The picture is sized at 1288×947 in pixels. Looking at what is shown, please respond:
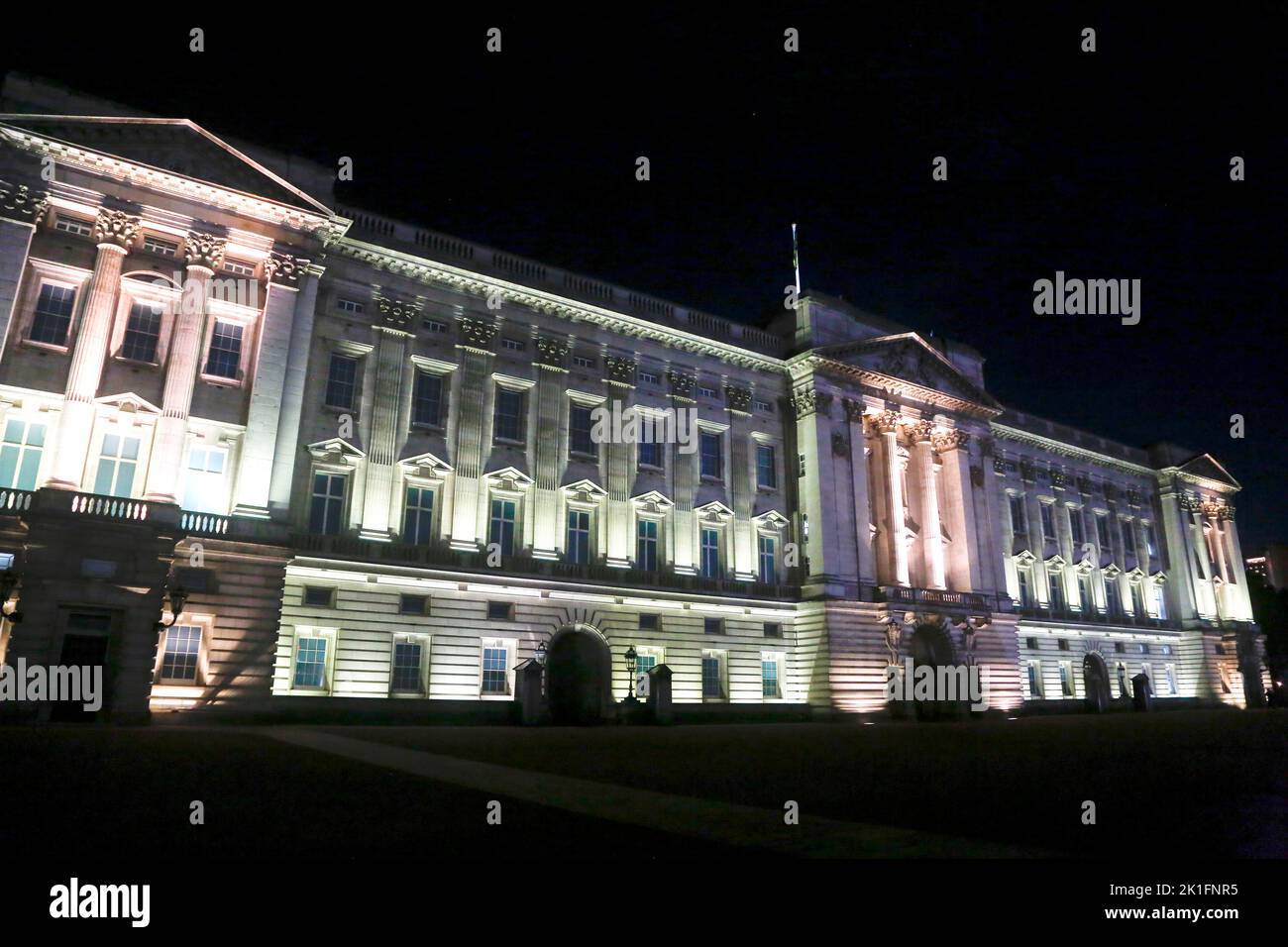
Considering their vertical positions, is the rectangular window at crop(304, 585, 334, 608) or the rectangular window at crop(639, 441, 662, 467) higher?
the rectangular window at crop(639, 441, 662, 467)

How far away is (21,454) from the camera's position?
1074 inches

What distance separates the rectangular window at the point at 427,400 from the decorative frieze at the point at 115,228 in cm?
1161

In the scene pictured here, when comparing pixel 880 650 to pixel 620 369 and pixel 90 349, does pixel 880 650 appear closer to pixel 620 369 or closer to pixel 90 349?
pixel 620 369

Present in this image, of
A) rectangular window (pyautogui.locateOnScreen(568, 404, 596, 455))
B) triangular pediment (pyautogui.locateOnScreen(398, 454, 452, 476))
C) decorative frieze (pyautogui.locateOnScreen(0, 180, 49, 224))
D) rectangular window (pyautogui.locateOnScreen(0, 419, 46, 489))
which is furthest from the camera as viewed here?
rectangular window (pyautogui.locateOnScreen(568, 404, 596, 455))

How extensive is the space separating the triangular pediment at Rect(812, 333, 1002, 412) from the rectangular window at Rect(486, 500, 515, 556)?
768 inches

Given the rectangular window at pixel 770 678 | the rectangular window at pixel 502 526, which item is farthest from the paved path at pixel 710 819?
the rectangular window at pixel 770 678

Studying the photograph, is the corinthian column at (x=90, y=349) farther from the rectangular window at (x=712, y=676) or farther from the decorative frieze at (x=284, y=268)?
the rectangular window at (x=712, y=676)

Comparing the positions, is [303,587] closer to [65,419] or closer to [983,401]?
[65,419]

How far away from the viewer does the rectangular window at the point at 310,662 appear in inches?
1196

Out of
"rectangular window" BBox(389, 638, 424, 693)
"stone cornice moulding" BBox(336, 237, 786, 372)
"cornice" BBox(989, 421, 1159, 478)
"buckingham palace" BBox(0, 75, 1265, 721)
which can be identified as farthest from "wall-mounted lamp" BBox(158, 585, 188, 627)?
"cornice" BBox(989, 421, 1159, 478)

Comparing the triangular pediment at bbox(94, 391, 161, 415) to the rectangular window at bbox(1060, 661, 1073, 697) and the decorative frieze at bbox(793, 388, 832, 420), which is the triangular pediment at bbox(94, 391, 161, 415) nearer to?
the decorative frieze at bbox(793, 388, 832, 420)

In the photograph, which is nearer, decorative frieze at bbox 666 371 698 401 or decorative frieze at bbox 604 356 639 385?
decorative frieze at bbox 604 356 639 385

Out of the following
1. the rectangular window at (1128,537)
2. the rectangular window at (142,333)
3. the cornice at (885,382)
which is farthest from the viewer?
the rectangular window at (1128,537)

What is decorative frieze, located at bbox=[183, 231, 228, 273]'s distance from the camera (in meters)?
31.0
